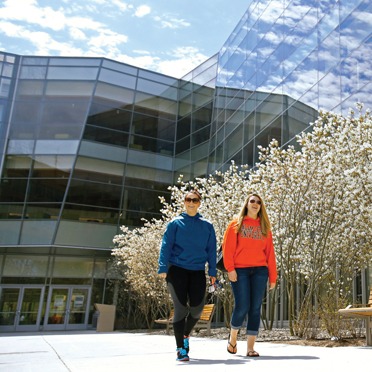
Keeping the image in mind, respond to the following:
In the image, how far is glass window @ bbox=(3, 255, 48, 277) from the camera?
938 inches

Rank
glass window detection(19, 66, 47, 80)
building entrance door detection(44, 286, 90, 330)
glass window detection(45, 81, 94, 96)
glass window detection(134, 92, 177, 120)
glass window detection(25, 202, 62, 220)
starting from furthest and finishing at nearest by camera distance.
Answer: glass window detection(134, 92, 177, 120)
glass window detection(19, 66, 47, 80)
glass window detection(45, 81, 94, 96)
building entrance door detection(44, 286, 90, 330)
glass window detection(25, 202, 62, 220)

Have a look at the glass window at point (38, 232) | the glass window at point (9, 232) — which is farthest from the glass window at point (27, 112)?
the glass window at point (38, 232)

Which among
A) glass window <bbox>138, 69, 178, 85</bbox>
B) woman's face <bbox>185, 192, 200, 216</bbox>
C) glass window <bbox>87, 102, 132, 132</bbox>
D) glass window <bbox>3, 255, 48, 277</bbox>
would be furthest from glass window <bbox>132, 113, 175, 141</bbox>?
woman's face <bbox>185, 192, 200, 216</bbox>

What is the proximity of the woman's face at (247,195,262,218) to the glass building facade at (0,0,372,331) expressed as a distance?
41.9 ft

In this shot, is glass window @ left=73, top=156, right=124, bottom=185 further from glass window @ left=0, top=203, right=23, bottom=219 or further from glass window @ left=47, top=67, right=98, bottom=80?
glass window @ left=47, top=67, right=98, bottom=80

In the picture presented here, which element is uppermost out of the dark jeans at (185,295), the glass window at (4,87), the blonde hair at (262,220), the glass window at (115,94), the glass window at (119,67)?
the glass window at (119,67)

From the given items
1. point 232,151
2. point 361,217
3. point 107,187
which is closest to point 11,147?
point 107,187

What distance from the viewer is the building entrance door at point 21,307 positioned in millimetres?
22984

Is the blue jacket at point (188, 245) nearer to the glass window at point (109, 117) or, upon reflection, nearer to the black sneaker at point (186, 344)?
the black sneaker at point (186, 344)

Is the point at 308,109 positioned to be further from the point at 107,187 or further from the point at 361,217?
the point at 107,187

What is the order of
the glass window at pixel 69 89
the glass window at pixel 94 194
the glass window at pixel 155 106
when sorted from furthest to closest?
the glass window at pixel 155 106
the glass window at pixel 69 89
the glass window at pixel 94 194

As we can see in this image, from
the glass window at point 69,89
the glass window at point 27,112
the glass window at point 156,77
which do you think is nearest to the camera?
the glass window at point 27,112

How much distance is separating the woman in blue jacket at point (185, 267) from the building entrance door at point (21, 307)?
20468mm

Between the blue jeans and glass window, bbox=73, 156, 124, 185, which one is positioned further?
glass window, bbox=73, 156, 124, 185
